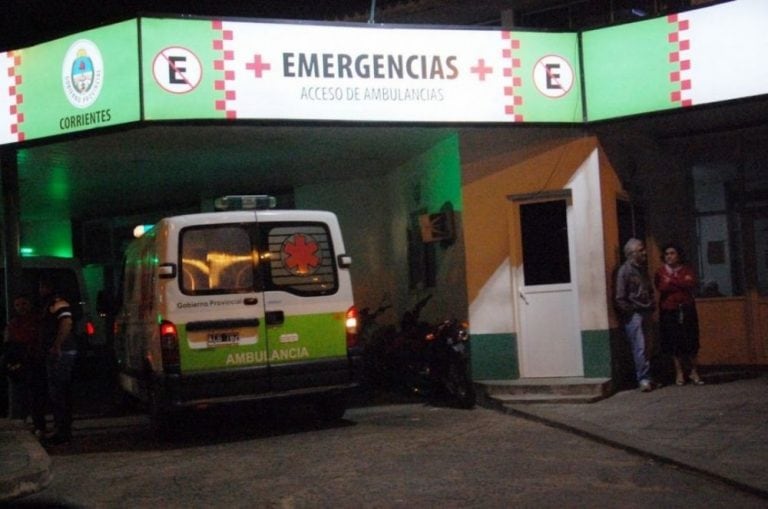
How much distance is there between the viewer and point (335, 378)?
9.91 metres

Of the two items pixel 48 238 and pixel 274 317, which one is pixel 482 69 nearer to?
pixel 274 317

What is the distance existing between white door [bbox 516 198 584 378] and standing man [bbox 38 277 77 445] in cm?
507

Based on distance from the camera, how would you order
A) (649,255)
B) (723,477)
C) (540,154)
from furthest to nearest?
(649,255)
(540,154)
(723,477)

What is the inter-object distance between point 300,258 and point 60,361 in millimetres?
2704

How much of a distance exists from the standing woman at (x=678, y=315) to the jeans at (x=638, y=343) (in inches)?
15.5

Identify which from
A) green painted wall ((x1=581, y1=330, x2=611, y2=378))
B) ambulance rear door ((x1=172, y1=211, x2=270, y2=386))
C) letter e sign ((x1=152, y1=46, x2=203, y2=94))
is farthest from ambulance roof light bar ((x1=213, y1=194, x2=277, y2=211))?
green painted wall ((x1=581, y1=330, x2=611, y2=378))

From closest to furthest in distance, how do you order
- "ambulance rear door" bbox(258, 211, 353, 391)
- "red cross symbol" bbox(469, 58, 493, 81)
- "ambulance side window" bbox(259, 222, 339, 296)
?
"ambulance rear door" bbox(258, 211, 353, 391) < "ambulance side window" bbox(259, 222, 339, 296) < "red cross symbol" bbox(469, 58, 493, 81)

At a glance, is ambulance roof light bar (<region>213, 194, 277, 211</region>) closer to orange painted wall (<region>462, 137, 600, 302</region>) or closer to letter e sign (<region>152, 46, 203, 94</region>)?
letter e sign (<region>152, 46, 203, 94</region>)

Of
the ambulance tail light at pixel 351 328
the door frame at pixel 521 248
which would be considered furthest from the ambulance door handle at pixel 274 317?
the door frame at pixel 521 248

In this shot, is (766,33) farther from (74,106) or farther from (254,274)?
(74,106)

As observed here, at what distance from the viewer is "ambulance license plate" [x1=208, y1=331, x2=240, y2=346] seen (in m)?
9.53

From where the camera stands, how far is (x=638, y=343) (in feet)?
36.9

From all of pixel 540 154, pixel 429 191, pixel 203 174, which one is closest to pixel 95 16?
pixel 203 174

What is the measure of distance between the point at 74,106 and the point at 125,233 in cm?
1086
